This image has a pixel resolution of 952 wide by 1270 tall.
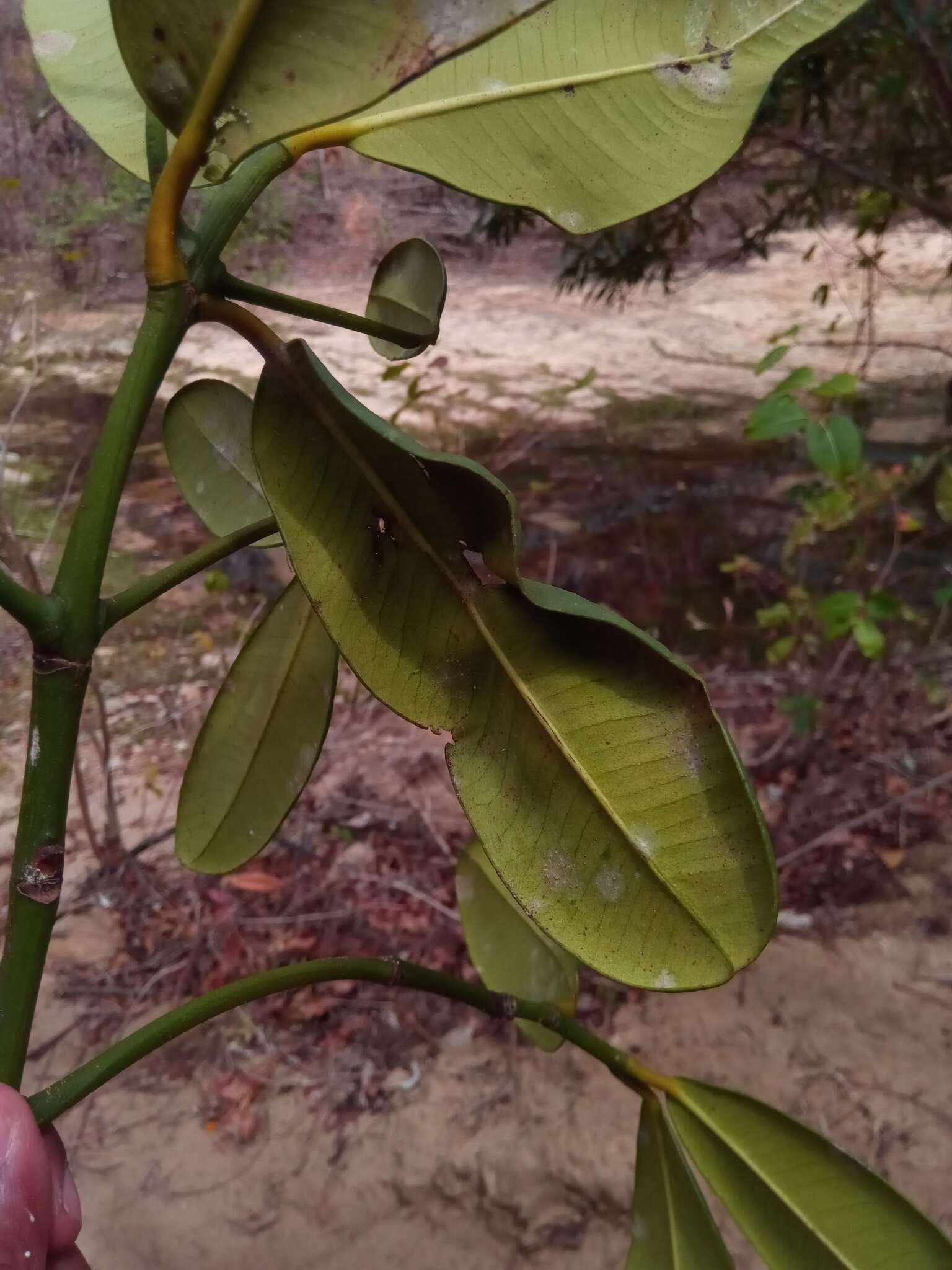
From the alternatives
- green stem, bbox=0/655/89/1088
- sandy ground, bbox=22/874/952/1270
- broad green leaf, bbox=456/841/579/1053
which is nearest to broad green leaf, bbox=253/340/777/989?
green stem, bbox=0/655/89/1088

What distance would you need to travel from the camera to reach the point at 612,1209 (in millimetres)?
964

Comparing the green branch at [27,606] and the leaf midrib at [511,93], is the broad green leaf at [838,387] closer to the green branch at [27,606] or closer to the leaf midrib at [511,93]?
the leaf midrib at [511,93]

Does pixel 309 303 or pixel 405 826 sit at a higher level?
pixel 309 303

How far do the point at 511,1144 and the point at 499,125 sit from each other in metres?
1.07

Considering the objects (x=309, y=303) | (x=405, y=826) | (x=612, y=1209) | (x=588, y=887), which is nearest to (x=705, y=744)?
(x=588, y=887)

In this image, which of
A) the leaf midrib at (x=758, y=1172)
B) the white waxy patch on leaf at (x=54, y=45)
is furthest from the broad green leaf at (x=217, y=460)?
the leaf midrib at (x=758, y=1172)

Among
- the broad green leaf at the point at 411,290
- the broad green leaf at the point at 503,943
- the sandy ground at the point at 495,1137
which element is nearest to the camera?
the broad green leaf at the point at 411,290

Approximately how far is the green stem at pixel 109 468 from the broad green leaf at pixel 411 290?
142 millimetres

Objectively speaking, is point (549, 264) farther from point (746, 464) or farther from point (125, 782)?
point (125, 782)

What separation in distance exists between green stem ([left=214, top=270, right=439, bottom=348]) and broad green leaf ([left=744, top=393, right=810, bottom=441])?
92cm

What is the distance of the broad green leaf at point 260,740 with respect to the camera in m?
0.54

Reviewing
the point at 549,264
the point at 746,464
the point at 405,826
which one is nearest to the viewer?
the point at 405,826

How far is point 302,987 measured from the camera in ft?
1.46

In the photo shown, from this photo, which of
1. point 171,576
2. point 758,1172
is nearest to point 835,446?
point 758,1172
